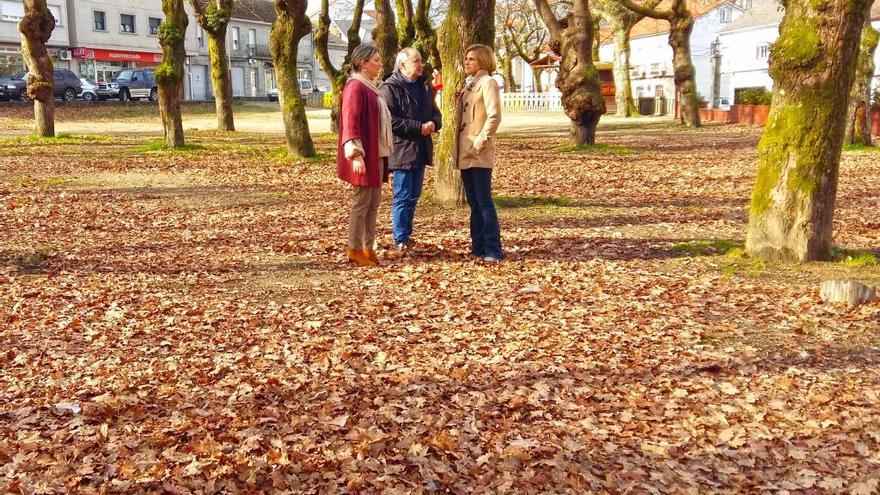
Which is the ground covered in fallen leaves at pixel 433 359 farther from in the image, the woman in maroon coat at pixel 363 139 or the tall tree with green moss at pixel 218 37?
the tall tree with green moss at pixel 218 37

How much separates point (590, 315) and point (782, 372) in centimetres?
160

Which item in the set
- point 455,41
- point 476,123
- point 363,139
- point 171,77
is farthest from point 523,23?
point 363,139

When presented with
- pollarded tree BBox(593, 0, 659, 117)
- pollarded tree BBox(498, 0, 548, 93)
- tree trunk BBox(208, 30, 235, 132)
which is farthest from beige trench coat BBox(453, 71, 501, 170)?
pollarded tree BBox(498, 0, 548, 93)

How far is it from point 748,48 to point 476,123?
163 feet

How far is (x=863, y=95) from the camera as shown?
18578 millimetres

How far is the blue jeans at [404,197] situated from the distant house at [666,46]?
50812 millimetres

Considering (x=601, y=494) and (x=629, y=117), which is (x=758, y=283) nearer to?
(x=601, y=494)

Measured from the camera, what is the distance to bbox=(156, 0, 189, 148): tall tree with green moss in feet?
64.6

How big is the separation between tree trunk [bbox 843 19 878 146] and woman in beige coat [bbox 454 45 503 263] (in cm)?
1278

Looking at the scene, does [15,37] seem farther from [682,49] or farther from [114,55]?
[682,49]

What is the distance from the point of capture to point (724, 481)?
13.5ft

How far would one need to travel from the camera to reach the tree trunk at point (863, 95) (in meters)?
18.6

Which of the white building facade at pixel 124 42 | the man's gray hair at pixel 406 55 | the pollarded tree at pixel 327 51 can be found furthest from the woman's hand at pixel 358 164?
the white building facade at pixel 124 42

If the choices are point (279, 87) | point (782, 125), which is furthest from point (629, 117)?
point (782, 125)
